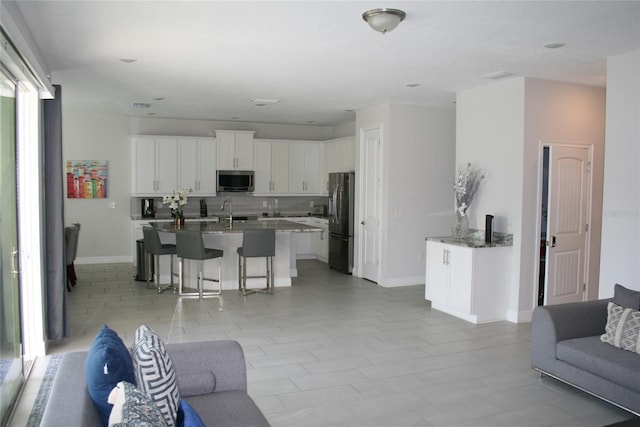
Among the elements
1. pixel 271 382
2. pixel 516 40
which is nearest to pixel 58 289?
pixel 271 382

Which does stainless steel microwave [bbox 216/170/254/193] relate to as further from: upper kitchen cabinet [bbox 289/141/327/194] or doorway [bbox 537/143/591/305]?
doorway [bbox 537/143/591/305]

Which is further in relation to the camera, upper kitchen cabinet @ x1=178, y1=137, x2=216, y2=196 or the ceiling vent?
upper kitchen cabinet @ x1=178, y1=137, x2=216, y2=196

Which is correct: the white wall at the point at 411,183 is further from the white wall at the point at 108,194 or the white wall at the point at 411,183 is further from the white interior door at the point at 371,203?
the white wall at the point at 108,194

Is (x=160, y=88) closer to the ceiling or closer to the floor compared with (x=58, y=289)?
closer to the ceiling

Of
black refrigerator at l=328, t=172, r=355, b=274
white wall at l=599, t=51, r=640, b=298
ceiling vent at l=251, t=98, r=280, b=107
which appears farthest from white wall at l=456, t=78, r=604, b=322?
ceiling vent at l=251, t=98, r=280, b=107

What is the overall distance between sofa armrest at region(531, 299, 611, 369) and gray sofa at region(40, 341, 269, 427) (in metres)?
2.41

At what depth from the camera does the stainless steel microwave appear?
10.1 meters

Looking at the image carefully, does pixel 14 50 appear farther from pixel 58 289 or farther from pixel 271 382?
pixel 271 382

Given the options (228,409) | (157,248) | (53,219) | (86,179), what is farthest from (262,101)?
(228,409)

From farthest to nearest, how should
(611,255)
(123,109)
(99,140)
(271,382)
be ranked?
(99,140) < (123,109) < (611,255) < (271,382)

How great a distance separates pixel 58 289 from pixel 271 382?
236cm

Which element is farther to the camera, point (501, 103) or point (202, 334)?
point (501, 103)

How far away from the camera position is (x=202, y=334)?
18.0 ft

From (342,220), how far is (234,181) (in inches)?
94.9
